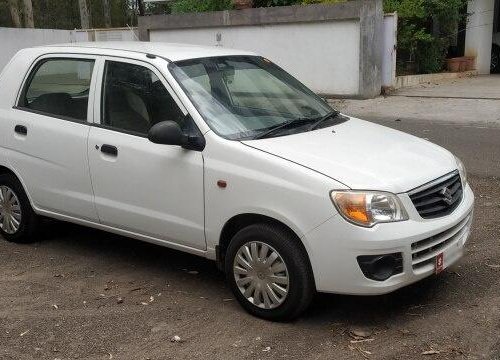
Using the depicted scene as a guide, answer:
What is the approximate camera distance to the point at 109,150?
4.74 meters

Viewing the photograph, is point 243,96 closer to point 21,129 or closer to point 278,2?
point 21,129

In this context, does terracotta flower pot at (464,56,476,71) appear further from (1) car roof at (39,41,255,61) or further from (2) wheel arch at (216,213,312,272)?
(2) wheel arch at (216,213,312,272)

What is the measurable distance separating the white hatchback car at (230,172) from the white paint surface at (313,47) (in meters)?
8.39

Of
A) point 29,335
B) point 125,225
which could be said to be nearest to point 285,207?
point 125,225

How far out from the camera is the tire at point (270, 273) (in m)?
3.88

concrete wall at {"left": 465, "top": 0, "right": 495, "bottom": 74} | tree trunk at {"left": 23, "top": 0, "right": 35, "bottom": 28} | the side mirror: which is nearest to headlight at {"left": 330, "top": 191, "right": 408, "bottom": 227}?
the side mirror

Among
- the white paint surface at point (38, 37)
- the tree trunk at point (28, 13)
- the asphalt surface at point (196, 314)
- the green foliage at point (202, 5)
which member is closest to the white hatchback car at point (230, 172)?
the asphalt surface at point (196, 314)

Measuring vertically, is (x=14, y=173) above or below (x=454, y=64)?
above

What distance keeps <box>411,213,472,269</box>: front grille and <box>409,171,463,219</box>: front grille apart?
13 centimetres

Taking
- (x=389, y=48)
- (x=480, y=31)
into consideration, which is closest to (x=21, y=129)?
(x=389, y=48)

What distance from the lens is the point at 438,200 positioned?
13.1 ft

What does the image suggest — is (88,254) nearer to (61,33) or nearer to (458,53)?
(458,53)

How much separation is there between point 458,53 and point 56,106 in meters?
15.1

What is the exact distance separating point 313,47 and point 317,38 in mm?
225
